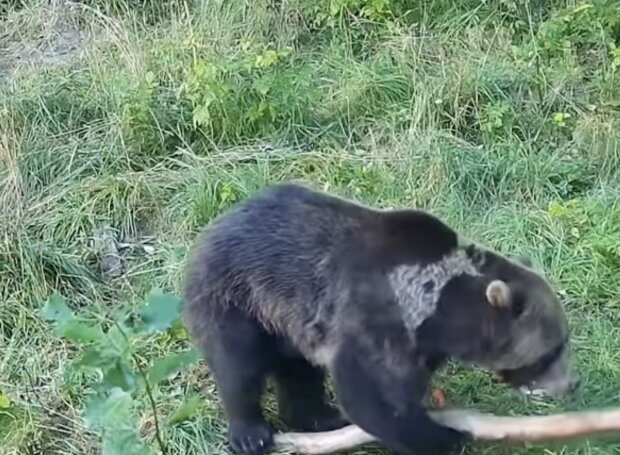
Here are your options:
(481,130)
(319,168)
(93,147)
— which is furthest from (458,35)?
(93,147)

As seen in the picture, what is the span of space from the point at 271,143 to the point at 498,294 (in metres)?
2.84

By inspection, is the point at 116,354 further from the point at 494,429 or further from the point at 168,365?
the point at 494,429

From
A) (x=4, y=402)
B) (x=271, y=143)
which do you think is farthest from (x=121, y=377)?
(x=271, y=143)

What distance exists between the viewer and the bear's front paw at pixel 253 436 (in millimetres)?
5090

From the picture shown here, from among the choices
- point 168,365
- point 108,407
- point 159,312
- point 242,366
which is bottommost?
point 242,366

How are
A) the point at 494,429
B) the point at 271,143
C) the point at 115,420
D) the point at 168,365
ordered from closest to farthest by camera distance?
1. the point at 168,365
2. the point at 115,420
3. the point at 494,429
4. the point at 271,143

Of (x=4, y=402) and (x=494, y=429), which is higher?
(x=494, y=429)

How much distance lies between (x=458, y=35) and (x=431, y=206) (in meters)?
1.69

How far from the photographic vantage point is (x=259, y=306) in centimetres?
495

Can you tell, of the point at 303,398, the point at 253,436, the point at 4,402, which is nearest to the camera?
the point at 253,436

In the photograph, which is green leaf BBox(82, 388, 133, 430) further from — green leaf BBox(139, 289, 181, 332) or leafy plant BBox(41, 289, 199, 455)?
green leaf BBox(139, 289, 181, 332)

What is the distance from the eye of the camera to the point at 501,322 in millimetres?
4680

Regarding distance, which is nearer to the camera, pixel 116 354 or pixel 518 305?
pixel 116 354

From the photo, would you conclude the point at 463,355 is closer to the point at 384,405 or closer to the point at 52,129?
the point at 384,405
